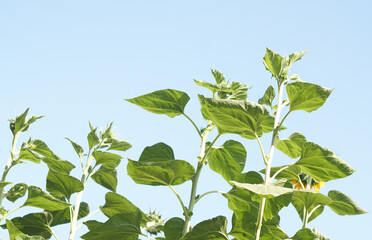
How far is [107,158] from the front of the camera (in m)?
4.55

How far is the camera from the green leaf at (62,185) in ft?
13.3

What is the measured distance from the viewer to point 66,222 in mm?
4426

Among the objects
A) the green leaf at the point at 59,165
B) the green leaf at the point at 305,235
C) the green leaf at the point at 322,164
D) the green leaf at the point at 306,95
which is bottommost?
the green leaf at the point at 305,235

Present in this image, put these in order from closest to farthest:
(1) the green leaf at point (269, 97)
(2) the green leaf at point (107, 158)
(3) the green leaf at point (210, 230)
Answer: (3) the green leaf at point (210, 230)
(1) the green leaf at point (269, 97)
(2) the green leaf at point (107, 158)

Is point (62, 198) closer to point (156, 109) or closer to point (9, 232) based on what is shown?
point (9, 232)

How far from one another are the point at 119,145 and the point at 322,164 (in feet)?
7.32

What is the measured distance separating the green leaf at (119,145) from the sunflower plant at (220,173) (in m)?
0.21

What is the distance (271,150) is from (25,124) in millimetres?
2586

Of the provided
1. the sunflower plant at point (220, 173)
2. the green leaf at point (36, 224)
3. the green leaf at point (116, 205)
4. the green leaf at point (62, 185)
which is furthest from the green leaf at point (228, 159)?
the green leaf at point (36, 224)

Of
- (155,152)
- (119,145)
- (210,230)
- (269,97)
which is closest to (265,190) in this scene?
(210,230)

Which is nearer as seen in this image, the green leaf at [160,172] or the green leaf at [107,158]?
the green leaf at [160,172]

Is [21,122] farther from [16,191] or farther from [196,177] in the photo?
[196,177]

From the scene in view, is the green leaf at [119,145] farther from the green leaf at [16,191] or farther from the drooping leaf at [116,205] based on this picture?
the green leaf at [16,191]

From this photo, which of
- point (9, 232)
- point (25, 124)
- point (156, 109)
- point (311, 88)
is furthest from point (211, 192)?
point (25, 124)
